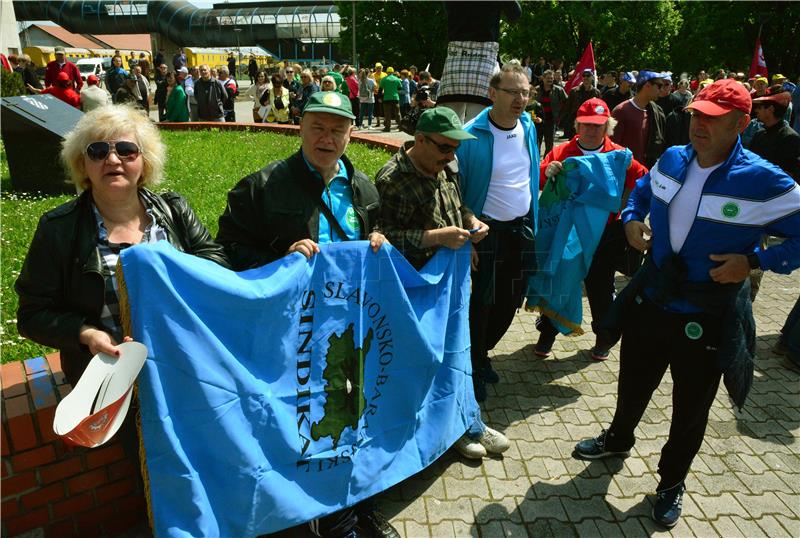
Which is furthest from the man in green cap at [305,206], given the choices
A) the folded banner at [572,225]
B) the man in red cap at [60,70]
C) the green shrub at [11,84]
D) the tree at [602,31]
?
the tree at [602,31]

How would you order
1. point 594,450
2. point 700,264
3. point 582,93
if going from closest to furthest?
point 700,264 → point 594,450 → point 582,93

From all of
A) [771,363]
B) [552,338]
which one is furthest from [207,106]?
[771,363]

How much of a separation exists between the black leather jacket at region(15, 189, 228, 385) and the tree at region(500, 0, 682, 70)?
3976 centimetres

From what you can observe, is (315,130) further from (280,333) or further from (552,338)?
(552,338)

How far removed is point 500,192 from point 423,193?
3.00ft

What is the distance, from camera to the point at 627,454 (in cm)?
371

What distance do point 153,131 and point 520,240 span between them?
8.16 feet

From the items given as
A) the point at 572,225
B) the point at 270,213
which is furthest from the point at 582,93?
the point at 270,213

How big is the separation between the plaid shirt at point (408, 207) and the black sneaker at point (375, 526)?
1299 millimetres

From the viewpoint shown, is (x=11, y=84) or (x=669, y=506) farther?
(x=11, y=84)

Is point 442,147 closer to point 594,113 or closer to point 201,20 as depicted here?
point 594,113

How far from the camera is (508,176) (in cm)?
400

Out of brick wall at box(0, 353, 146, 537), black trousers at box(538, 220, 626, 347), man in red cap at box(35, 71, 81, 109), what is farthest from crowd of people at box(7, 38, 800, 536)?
man in red cap at box(35, 71, 81, 109)

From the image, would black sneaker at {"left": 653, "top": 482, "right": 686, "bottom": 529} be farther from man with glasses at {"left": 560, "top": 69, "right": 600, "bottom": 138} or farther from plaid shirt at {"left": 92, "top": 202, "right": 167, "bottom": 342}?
man with glasses at {"left": 560, "top": 69, "right": 600, "bottom": 138}
